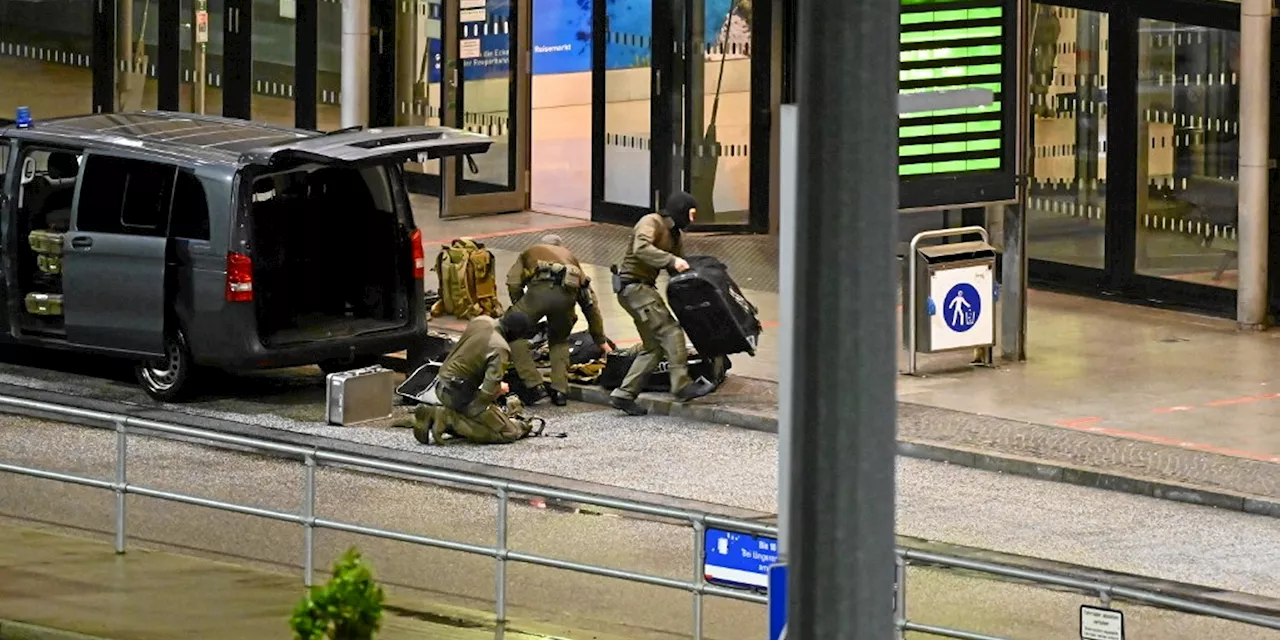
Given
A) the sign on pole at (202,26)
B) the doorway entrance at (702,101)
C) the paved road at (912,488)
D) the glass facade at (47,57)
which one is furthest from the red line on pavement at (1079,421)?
the glass facade at (47,57)

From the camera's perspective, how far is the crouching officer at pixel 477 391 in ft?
53.9

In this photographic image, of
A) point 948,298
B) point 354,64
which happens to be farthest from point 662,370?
point 354,64

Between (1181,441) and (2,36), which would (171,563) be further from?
(2,36)

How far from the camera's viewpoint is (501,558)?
40.0 feet

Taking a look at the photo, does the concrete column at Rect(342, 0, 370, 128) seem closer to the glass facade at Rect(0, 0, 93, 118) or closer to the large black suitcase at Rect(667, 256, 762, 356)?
the glass facade at Rect(0, 0, 93, 118)

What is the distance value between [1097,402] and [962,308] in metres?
1.45

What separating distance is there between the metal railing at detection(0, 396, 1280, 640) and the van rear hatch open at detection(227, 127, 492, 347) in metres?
3.40

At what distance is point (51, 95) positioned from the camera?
31.1 metres

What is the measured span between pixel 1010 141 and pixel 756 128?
559 cm

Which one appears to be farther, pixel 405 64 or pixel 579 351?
pixel 405 64

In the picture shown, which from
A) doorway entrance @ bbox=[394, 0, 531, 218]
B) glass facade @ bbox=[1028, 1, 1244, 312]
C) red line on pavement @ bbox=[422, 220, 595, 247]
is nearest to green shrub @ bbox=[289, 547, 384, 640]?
glass facade @ bbox=[1028, 1, 1244, 312]

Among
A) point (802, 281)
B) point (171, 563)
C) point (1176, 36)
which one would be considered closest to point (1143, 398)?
point (1176, 36)

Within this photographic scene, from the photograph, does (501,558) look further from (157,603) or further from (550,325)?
(550,325)

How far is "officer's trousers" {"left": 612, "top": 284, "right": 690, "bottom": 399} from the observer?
695 inches
